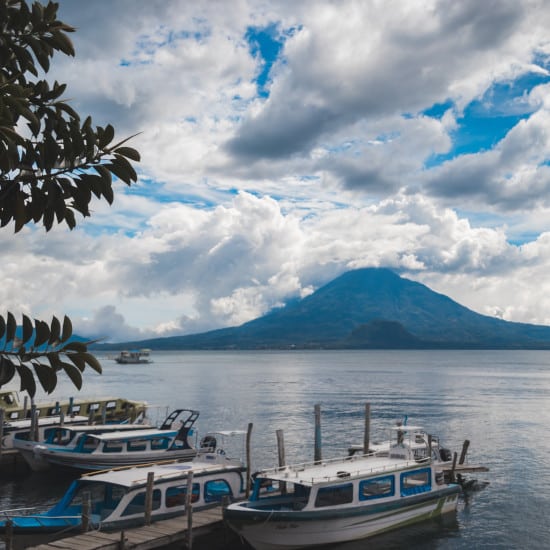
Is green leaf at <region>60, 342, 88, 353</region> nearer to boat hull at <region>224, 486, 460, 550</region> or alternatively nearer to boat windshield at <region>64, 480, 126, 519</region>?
boat hull at <region>224, 486, 460, 550</region>

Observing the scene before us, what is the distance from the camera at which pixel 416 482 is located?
3325 cm

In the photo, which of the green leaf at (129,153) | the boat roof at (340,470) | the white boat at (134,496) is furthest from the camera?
the boat roof at (340,470)

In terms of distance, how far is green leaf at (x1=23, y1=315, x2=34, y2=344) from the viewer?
4900 millimetres

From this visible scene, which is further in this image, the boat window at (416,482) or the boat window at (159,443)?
the boat window at (159,443)

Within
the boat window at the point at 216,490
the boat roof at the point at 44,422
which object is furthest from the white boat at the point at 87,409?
the boat window at the point at 216,490

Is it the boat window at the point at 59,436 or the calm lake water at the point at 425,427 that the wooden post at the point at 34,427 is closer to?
the boat window at the point at 59,436

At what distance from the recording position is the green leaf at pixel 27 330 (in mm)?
4900

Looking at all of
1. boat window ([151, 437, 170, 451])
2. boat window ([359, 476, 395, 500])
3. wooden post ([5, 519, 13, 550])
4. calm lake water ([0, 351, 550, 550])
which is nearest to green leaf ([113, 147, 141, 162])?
wooden post ([5, 519, 13, 550])

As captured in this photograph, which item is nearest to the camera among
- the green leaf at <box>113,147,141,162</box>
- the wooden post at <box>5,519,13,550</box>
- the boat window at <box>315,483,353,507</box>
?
the green leaf at <box>113,147,141,162</box>

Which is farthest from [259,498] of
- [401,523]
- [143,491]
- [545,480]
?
[545,480]

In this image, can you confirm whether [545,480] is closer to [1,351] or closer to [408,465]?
[408,465]

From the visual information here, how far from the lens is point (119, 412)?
60031mm

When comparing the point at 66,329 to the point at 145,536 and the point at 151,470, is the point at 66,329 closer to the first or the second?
the point at 145,536

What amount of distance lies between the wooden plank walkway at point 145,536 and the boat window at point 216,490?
61.8 inches
